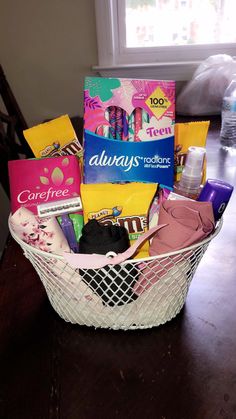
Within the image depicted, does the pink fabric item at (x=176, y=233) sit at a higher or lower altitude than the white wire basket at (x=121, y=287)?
higher

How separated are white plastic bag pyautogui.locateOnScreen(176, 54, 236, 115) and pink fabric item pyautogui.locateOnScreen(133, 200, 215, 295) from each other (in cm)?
98

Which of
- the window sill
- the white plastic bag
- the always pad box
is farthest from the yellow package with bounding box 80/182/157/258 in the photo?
the window sill

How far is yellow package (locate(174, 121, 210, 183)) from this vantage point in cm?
58

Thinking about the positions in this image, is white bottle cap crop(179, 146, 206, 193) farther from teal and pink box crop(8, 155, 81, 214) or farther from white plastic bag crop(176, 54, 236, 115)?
white plastic bag crop(176, 54, 236, 115)

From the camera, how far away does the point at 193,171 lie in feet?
1.74

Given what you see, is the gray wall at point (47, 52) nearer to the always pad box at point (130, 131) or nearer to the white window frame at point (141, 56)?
the white window frame at point (141, 56)

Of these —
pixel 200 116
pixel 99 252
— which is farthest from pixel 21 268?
pixel 200 116

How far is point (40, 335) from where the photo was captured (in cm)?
50

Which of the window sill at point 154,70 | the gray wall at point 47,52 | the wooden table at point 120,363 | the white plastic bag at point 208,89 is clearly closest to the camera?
the wooden table at point 120,363

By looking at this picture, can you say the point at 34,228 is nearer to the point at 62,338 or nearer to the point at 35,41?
the point at 62,338

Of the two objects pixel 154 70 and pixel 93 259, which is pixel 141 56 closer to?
pixel 154 70

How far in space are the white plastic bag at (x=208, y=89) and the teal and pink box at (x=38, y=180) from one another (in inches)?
37.2

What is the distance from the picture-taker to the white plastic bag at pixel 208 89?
1315 mm

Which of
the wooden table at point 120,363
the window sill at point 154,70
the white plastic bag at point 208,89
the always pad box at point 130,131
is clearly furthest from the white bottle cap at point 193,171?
the window sill at point 154,70
